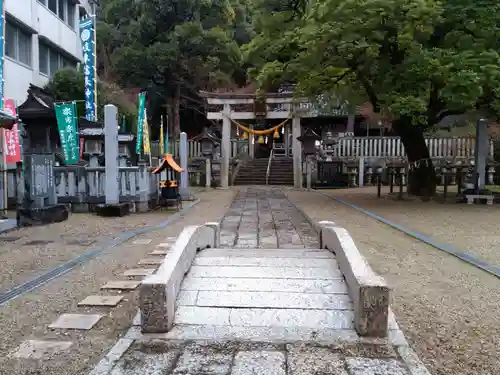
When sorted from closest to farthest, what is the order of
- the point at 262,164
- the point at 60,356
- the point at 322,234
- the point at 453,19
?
the point at 60,356, the point at 322,234, the point at 453,19, the point at 262,164

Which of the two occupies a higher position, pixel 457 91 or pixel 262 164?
pixel 457 91

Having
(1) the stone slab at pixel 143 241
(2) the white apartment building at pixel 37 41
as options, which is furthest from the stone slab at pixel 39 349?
(2) the white apartment building at pixel 37 41

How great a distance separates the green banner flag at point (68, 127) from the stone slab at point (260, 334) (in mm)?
10308

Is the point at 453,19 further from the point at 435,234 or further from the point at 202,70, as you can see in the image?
the point at 202,70

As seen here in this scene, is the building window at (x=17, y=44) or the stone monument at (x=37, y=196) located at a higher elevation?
the building window at (x=17, y=44)

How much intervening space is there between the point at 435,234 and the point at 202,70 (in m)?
18.6

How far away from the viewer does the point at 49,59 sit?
65.0 feet

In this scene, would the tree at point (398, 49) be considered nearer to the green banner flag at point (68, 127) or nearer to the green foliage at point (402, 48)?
the green foliage at point (402, 48)

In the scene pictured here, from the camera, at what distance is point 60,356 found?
319 centimetres

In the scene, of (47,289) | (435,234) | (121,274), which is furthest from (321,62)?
(47,289)

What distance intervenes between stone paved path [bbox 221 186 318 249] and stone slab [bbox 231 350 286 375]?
153 inches

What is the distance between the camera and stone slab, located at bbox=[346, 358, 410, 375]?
2847 mm

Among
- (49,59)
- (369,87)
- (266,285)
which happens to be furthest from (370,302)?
(49,59)

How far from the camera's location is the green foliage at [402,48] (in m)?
10.3
